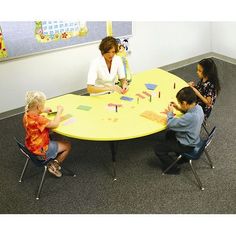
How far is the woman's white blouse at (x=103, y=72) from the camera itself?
142 inches

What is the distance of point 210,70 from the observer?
11.0 ft

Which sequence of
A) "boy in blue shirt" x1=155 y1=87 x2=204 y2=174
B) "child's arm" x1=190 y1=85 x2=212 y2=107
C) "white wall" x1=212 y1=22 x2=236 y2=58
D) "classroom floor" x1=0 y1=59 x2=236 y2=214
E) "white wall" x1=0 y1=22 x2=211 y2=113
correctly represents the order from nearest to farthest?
"boy in blue shirt" x1=155 y1=87 x2=204 y2=174
"classroom floor" x1=0 y1=59 x2=236 y2=214
"child's arm" x1=190 y1=85 x2=212 y2=107
"white wall" x1=0 y1=22 x2=211 y2=113
"white wall" x1=212 y1=22 x2=236 y2=58

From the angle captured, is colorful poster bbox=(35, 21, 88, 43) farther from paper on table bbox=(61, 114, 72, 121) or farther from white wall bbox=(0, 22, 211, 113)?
paper on table bbox=(61, 114, 72, 121)

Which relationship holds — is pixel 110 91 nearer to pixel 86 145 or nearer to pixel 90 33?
pixel 86 145

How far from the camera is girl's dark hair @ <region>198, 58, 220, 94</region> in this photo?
131 inches

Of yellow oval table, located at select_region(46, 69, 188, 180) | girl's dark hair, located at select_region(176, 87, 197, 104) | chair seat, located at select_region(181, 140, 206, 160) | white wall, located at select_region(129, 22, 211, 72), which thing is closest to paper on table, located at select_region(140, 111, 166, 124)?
yellow oval table, located at select_region(46, 69, 188, 180)

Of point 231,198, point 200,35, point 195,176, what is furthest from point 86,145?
point 200,35

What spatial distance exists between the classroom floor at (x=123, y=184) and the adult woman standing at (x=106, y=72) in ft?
2.55

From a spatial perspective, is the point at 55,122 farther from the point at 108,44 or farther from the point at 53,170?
the point at 108,44

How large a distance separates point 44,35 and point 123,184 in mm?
2586

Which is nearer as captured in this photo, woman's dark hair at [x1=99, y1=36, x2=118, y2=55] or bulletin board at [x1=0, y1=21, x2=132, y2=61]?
woman's dark hair at [x1=99, y1=36, x2=118, y2=55]

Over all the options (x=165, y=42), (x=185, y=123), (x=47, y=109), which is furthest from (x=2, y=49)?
(x=165, y=42)

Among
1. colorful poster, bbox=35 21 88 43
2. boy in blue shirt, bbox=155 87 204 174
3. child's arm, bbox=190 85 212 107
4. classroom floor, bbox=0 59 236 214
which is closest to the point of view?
boy in blue shirt, bbox=155 87 204 174

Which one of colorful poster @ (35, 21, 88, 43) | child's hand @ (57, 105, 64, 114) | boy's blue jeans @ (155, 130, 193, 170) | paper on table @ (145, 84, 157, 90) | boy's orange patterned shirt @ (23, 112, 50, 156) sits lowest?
boy's blue jeans @ (155, 130, 193, 170)
